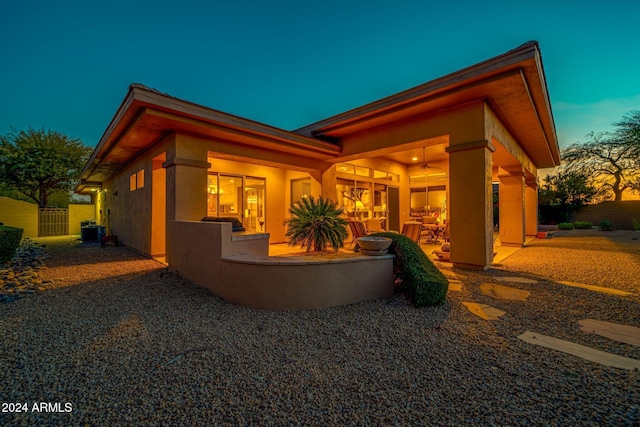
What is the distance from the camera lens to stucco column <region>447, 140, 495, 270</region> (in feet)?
16.7

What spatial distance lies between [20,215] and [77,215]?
2818mm

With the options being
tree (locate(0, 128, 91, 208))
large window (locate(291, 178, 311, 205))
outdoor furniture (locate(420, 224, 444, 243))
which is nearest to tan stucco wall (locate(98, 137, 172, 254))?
large window (locate(291, 178, 311, 205))

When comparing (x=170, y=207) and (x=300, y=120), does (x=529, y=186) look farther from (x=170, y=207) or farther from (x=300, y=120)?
(x=300, y=120)

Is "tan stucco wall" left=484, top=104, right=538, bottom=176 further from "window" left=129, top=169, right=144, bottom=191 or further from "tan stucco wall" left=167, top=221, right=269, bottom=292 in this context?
"window" left=129, top=169, right=144, bottom=191

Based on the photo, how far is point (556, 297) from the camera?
3.72m

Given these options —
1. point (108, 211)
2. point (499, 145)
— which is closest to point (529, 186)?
point (499, 145)

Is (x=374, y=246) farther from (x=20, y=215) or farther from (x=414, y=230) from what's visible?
(x=20, y=215)

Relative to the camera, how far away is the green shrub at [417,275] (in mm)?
3410

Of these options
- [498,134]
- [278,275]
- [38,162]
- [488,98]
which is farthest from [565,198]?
[38,162]

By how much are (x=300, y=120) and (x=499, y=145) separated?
103399mm

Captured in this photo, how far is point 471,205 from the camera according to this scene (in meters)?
5.24

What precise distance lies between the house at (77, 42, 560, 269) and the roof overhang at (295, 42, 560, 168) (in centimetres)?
2

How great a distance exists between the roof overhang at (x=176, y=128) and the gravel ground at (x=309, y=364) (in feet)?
10.5

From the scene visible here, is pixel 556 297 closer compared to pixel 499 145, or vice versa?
pixel 556 297
